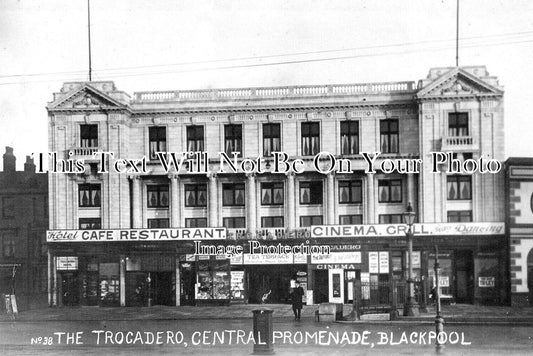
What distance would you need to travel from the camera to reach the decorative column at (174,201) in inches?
1737

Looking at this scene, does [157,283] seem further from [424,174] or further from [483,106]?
[483,106]

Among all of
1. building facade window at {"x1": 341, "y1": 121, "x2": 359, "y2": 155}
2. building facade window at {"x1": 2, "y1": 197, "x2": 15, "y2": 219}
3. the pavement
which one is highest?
building facade window at {"x1": 341, "y1": 121, "x2": 359, "y2": 155}

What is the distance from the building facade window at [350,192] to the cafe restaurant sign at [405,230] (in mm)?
2773

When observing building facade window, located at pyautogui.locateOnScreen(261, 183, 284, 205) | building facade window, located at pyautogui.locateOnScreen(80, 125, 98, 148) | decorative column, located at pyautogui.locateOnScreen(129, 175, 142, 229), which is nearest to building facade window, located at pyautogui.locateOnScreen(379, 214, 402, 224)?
building facade window, located at pyautogui.locateOnScreen(261, 183, 284, 205)

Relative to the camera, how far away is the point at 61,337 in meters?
27.4

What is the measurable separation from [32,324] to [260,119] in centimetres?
1929

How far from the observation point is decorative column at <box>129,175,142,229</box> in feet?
144

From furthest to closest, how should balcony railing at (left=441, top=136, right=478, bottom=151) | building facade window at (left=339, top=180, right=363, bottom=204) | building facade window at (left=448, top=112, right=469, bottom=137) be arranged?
building facade window at (left=339, top=180, right=363, bottom=204) < building facade window at (left=448, top=112, right=469, bottom=137) < balcony railing at (left=441, top=136, right=478, bottom=151)

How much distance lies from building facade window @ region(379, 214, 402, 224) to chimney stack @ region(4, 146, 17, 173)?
33666 mm

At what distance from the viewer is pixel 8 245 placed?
201ft

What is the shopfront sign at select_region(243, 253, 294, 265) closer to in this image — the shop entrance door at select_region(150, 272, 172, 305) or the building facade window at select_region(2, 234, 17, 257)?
the shop entrance door at select_region(150, 272, 172, 305)

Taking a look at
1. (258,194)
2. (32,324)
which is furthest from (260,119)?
(32,324)

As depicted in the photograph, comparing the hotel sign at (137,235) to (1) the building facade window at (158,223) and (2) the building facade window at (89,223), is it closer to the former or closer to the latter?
(2) the building facade window at (89,223)

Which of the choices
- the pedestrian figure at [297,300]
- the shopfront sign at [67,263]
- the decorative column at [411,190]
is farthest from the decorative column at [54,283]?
the decorative column at [411,190]
